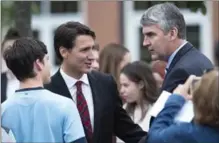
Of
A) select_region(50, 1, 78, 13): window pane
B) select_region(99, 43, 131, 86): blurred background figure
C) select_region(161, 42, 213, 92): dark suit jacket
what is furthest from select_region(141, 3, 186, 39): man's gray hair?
select_region(50, 1, 78, 13): window pane

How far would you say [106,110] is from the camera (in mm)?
5793

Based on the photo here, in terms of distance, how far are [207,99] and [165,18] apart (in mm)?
1076

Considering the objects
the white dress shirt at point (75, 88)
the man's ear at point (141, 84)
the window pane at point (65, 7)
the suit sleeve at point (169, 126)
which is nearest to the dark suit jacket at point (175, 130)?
the suit sleeve at point (169, 126)

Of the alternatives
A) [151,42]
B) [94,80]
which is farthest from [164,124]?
[94,80]

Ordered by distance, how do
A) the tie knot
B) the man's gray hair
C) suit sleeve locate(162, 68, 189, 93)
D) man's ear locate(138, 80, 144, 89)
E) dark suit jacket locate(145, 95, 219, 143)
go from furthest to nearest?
man's ear locate(138, 80, 144, 89) < the tie knot < the man's gray hair < suit sleeve locate(162, 68, 189, 93) < dark suit jacket locate(145, 95, 219, 143)

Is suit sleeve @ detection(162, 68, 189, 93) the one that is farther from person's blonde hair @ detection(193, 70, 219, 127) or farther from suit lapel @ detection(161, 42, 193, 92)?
person's blonde hair @ detection(193, 70, 219, 127)

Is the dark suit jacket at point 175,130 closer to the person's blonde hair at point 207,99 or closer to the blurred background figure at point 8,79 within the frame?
the person's blonde hair at point 207,99

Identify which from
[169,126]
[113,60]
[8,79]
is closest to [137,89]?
[113,60]

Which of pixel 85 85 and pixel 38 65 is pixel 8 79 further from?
pixel 38 65

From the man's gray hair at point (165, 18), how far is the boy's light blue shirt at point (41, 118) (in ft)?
2.43

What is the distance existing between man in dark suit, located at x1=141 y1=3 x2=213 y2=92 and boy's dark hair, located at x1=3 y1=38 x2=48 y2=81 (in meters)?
0.66

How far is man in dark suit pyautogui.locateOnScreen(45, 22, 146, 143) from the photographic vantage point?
573 cm

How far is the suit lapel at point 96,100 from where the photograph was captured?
5.71 meters

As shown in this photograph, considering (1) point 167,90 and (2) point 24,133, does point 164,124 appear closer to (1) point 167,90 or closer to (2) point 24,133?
(1) point 167,90
